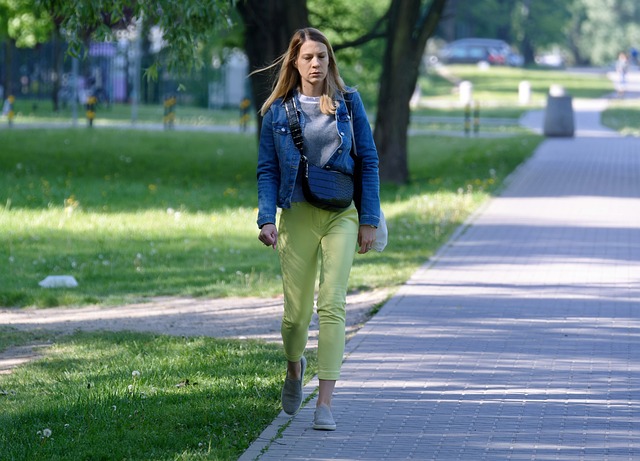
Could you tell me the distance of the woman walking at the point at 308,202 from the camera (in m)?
6.04

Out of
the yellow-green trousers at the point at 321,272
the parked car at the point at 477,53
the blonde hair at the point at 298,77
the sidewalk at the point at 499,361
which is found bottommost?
the parked car at the point at 477,53

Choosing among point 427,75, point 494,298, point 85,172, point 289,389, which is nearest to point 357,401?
point 289,389

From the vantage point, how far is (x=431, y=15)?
19.5 metres

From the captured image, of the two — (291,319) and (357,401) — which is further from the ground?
(291,319)

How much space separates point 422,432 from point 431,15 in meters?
14.2

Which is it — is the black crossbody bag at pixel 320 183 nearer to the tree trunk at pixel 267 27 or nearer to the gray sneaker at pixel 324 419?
the gray sneaker at pixel 324 419

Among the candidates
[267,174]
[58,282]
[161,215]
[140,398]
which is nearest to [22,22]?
[161,215]

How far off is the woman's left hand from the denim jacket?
0.03m

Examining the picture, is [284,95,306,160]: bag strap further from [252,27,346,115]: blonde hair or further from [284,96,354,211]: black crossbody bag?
[252,27,346,115]: blonde hair

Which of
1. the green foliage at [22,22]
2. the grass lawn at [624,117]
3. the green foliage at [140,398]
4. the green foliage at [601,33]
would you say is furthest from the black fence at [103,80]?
the green foliage at [601,33]

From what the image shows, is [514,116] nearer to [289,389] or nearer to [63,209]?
[63,209]

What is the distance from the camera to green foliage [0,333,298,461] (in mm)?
5719

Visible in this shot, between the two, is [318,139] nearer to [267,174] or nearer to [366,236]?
[267,174]

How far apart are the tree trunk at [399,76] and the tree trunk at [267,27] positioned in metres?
1.48
